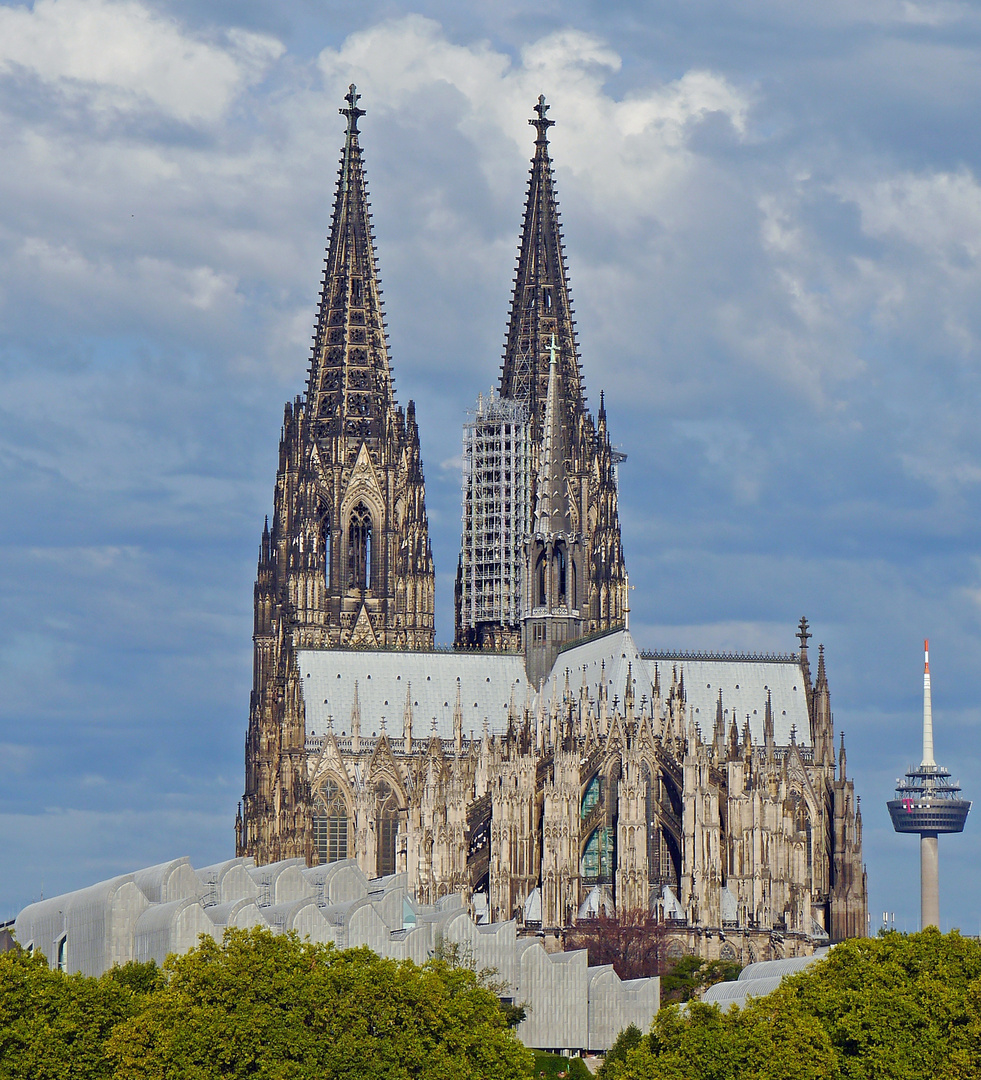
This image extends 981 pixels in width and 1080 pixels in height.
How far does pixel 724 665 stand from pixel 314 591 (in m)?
22.2

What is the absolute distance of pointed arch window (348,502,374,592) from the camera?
491 ft

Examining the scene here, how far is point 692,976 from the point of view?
11019 cm

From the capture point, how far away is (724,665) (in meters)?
136

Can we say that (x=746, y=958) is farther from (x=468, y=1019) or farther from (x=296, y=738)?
(x=468, y=1019)

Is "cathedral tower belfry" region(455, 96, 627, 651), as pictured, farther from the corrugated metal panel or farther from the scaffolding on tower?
the corrugated metal panel

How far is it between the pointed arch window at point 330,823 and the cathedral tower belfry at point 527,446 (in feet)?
70.7

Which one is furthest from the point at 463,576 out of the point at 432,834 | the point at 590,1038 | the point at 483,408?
the point at 590,1038

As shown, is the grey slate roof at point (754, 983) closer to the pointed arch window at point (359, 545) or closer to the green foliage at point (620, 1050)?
the green foliage at point (620, 1050)

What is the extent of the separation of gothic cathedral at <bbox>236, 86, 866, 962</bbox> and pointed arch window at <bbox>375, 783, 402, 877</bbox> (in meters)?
0.16

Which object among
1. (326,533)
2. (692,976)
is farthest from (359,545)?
(692,976)

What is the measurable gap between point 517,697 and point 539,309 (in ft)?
90.2

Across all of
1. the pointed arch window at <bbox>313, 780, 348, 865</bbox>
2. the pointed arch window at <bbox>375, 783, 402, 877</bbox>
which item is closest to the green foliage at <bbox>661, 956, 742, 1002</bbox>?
the pointed arch window at <bbox>375, 783, 402, 877</bbox>

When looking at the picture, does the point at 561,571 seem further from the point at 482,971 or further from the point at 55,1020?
the point at 55,1020

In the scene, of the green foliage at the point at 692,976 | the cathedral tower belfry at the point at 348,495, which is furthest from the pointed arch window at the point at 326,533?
the green foliage at the point at 692,976
